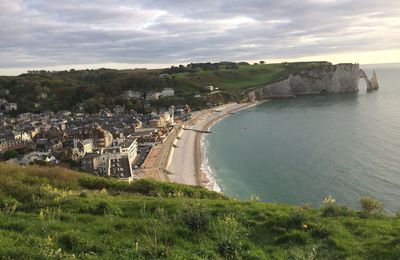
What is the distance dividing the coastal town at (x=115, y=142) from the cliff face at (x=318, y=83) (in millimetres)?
40394

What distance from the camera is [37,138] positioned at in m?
84.3

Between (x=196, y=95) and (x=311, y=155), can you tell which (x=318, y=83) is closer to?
(x=196, y=95)

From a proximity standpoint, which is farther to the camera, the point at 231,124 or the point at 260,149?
the point at 231,124

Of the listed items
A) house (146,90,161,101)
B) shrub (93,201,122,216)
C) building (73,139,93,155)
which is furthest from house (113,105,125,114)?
shrub (93,201,122,216)

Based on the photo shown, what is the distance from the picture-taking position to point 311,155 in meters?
61.6

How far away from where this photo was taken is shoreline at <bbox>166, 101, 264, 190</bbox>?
166 ft

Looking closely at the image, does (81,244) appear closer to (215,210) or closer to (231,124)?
(215,210)

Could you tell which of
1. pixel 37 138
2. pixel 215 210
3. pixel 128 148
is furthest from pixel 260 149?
pixel 215 210

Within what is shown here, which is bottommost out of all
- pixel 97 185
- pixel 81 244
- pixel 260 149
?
pixel 260 149

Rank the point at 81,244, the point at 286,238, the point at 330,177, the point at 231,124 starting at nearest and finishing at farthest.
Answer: the point at 81,244 < the point at 286,238 < the point at 330,177 < the point at 231,124

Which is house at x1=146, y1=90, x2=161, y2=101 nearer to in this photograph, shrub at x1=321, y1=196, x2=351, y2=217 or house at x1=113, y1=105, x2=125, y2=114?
house at x1=113, y1=105, x2=125, y2=114

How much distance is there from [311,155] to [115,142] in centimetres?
3347

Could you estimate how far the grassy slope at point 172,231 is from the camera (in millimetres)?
8125

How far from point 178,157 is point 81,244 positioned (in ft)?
187
